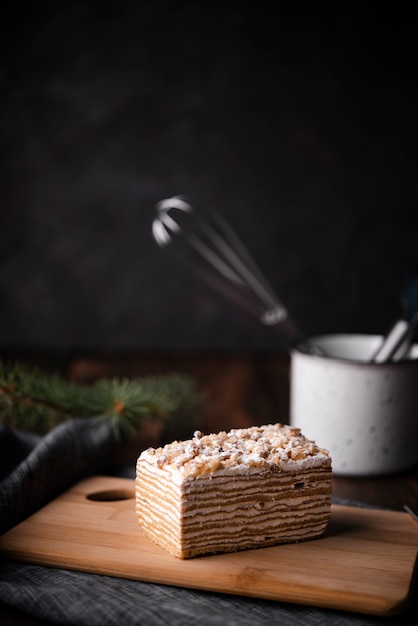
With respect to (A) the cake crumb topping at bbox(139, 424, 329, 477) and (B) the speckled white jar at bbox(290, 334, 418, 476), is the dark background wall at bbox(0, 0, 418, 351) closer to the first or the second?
(B) the speckled white jar at bbox(290, 334, 418, 476)

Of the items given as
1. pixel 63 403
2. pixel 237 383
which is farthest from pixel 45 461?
pixel 237 383

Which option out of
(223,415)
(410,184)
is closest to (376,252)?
(410,184)

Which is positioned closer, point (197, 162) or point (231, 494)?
point (231, 494)

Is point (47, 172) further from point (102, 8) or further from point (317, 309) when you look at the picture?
point (317, 309)

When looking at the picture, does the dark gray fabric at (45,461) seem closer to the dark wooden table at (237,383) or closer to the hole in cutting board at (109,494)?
the hole in cutting board at (109,494)

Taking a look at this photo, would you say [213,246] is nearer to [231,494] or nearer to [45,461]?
[45,461]

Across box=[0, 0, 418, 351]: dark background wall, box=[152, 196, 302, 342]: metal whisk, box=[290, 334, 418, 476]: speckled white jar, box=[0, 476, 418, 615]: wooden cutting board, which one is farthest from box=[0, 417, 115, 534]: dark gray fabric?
box=[0, 0, 418, 351]: dark background wall

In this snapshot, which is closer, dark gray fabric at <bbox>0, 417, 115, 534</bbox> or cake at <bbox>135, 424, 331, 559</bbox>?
cake at <bbox>135, 424, 331, 559</bbox>
